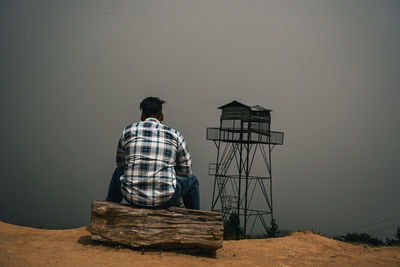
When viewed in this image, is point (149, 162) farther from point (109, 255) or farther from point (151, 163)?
→ point (109, 255)

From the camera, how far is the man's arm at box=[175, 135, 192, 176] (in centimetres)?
384

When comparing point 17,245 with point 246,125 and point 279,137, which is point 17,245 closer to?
point 246,125

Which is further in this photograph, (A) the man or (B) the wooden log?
(B) the wooden log

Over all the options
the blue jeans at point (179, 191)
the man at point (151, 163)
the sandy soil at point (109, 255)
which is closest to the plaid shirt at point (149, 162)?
the man at point (151, 163)

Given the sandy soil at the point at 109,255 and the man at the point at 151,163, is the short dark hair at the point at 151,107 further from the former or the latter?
the sandy soil at the point at 109,255

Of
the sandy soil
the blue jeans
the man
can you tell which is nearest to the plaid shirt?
the man

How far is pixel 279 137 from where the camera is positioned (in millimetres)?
10852

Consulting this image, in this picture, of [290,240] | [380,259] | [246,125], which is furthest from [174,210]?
[246,125]

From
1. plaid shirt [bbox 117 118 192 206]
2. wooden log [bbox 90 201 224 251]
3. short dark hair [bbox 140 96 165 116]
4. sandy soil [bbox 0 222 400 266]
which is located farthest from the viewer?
short dark hair [bbox 140 96 165 116]

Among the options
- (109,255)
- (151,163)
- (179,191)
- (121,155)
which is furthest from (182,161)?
(109,255)

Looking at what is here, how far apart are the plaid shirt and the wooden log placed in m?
0.19

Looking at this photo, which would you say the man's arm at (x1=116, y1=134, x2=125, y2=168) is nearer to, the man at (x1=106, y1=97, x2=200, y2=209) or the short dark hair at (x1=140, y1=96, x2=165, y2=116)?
the man at (x1=106, y1=97, x2=200, y2=209)

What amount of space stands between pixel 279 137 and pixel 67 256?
8504 mm

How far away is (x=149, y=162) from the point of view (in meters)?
3.55
